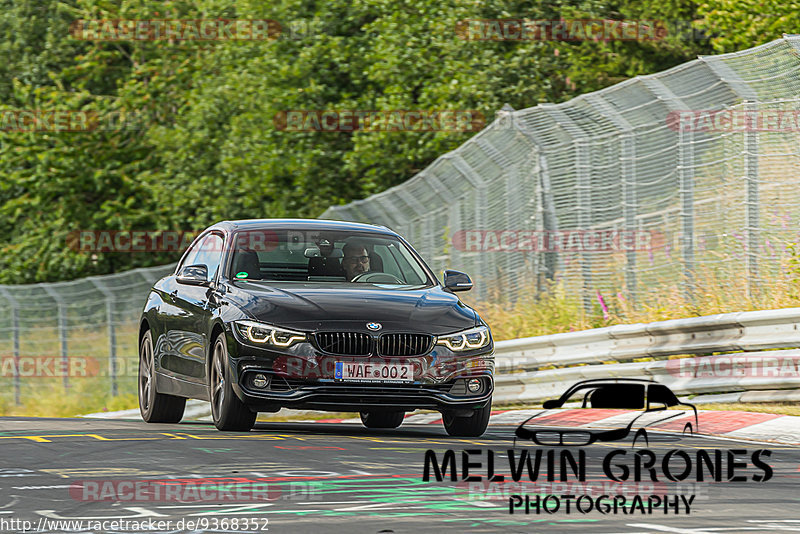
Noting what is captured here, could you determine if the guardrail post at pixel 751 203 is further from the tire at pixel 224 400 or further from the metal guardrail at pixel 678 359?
the tire at pixel 224 400

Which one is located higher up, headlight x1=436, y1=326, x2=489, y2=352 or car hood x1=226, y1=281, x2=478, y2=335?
car hood x1=226, y1=281, x2=478, y2=335

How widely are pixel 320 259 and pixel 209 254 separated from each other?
1.12 meters

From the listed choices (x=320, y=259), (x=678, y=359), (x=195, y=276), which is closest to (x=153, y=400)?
(x=195, y=276)

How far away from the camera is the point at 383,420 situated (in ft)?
44.3

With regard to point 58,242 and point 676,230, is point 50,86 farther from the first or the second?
point 676,230

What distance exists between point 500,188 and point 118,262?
2097cm

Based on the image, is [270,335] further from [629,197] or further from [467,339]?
[629,197]

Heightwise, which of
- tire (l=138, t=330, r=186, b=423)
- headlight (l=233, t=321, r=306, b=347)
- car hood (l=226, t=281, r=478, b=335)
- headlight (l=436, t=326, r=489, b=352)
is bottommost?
tire (l=138, t=330, r=186, b=423)

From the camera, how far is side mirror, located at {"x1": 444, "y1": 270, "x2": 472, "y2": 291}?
38.8 ft

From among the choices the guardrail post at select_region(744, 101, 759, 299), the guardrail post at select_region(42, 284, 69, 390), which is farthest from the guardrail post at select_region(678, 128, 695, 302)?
the guardrail post at select_region(42, 284, 69, 390)

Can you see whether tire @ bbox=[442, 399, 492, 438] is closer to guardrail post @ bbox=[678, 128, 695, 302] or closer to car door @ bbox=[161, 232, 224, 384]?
car door @ bbox=[161, 232, 224, 384]

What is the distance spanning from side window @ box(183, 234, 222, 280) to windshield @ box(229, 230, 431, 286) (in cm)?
24

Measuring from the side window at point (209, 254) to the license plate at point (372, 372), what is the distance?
73.4 inches

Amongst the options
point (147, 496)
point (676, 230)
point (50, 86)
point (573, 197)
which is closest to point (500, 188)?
point (573, 197)
